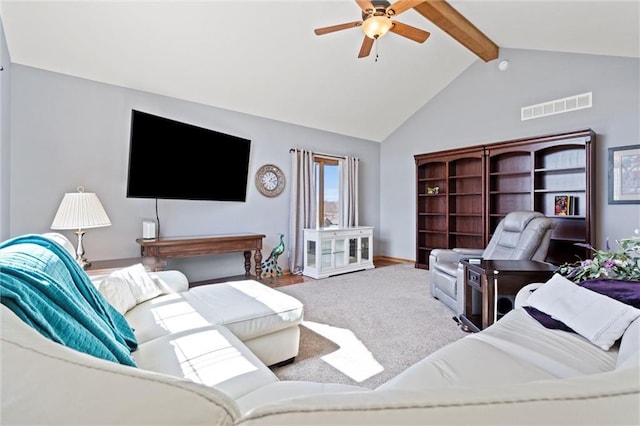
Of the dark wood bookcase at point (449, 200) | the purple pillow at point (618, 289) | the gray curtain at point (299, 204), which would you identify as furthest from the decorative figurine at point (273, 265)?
the purple pillow at point (618, 289)

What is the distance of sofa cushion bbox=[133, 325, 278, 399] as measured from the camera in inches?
45.3

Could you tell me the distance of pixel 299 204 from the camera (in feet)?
16.2

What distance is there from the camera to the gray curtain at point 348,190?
222 inches

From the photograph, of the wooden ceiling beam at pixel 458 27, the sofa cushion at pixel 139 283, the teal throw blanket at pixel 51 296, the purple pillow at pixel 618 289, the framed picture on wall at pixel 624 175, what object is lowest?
the sofa cushion at pixel 139 283

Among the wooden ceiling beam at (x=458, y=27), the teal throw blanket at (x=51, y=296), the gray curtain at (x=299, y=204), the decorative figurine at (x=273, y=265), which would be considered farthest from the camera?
the gray curtain at (x=299, y=204)

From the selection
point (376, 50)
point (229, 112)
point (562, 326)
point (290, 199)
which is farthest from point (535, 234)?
point (229, 112)

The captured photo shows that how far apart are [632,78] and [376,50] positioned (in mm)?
3068

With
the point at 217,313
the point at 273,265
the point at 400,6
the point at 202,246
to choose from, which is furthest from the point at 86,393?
the point at 273,265

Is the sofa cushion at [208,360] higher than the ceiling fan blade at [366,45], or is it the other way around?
the ceiling fan blade at [366,45]

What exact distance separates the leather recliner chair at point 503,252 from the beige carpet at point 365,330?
0.21m

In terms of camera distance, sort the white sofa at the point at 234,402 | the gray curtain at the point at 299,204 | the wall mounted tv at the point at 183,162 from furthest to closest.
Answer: the gray curtain at the point at 299,204
the wall mounted tv at the point at 183,162
the white sofa at the point at 234,402

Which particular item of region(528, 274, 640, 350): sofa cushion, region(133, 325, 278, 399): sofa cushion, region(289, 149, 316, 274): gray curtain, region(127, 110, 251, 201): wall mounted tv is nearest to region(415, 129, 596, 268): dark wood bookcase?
region(289, 149, 316, 274): gray curtain

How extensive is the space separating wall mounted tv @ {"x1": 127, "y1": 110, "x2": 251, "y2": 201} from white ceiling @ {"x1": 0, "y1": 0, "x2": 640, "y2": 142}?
60 cm

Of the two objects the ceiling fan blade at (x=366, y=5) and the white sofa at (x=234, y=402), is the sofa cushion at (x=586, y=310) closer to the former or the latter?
the white sofa at (x=234, y=402)
